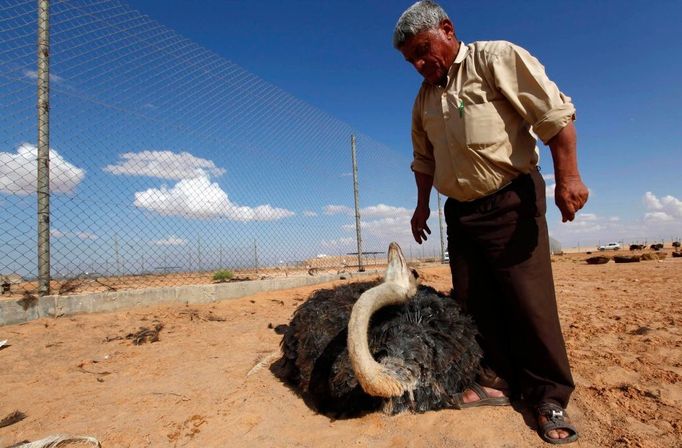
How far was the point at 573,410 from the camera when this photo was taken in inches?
94.0

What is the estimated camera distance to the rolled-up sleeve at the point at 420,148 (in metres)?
3.02

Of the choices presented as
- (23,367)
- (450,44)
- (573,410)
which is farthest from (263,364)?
(450,44)

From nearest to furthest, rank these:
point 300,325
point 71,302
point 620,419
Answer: point 620,419 → point 300,325 → point 71,302

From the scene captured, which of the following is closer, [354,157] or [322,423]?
[322,423]

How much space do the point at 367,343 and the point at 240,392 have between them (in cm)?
122

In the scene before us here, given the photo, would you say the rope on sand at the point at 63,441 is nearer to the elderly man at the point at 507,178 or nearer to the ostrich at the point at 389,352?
the ostrich at the point at 389,352

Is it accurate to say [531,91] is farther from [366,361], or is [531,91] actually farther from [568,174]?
[366,361]

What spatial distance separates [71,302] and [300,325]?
3.50 meters

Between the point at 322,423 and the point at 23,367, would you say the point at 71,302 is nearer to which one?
the point at 23,367

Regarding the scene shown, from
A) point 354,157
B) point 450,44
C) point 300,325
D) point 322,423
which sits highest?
point 354,157

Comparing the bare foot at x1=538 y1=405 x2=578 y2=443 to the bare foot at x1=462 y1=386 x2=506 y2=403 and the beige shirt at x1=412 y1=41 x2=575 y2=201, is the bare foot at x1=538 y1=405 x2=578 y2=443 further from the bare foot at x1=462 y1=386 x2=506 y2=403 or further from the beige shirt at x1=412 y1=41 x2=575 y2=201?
the beige shirt at x1=412 y1=41 x2=575 y2=201

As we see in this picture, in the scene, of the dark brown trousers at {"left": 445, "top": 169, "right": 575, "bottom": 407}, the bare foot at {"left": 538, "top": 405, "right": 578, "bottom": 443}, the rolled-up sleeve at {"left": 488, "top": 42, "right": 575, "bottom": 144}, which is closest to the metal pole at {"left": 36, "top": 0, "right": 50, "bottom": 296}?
the dark brown trousers at {"left": 445, "top": 169, "right": 575, "bottom": 407}

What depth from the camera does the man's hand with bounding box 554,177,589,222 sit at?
2.21 meters

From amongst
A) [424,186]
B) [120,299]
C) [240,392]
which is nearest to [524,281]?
[424,186]
